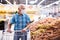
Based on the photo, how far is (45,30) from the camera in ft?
4.61

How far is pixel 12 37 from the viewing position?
55.5 inches

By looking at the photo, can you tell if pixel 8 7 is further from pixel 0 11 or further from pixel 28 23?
pixel 28 23

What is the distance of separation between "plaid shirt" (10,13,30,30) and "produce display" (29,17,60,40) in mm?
77

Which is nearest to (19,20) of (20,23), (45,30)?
(20,23)

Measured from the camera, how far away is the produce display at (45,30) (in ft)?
4.56

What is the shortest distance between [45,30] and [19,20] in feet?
0.91

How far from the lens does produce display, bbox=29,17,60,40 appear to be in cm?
139

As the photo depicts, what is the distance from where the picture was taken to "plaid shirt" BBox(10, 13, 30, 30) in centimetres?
142

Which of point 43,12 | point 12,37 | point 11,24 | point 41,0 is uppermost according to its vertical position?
point 41,0

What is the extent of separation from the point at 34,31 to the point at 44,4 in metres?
0.29

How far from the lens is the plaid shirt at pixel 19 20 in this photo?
142cm

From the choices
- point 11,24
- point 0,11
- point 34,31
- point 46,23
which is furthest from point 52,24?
point 0,11

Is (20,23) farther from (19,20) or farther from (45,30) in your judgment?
(45,30)

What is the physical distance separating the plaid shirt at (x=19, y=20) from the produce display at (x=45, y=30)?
0.08m
